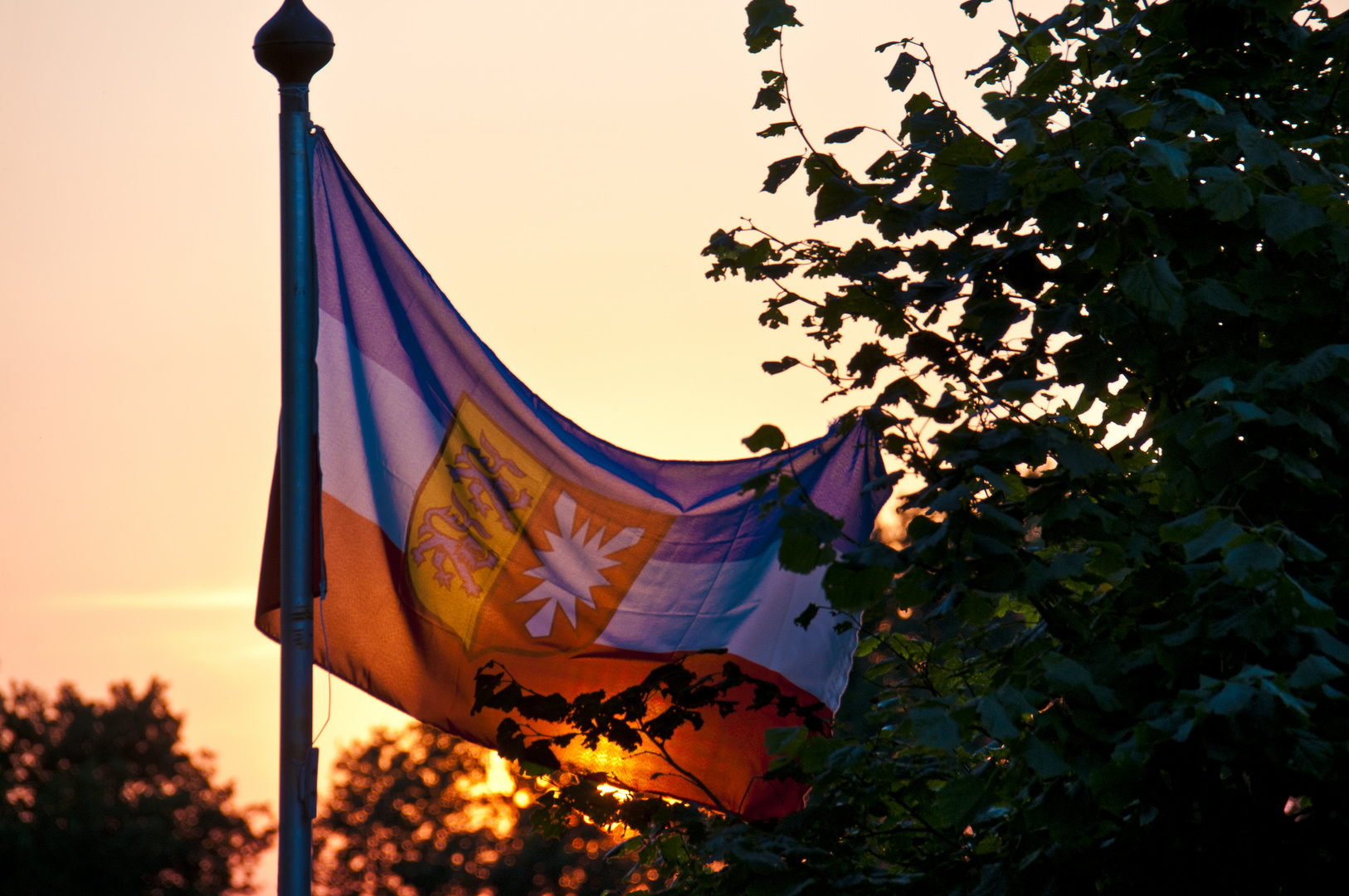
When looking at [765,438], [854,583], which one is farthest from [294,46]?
[854,583]

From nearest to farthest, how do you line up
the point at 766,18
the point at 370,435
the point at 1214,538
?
the point at 1214,538 → the point at 766,18 → the point at 370,435

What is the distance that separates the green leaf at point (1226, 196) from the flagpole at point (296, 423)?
3.20 metres

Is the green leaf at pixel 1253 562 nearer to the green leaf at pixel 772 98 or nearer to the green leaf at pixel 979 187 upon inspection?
the green leaf at pixel 979 187

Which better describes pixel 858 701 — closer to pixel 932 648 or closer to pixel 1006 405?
pixel 932 648

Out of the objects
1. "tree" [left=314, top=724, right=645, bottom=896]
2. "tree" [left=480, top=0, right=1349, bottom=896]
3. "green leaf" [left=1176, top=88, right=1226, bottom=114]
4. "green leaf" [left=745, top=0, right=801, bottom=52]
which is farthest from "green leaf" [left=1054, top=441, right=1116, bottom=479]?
"tree" [left=314, top=724, right=645, bottom=896]

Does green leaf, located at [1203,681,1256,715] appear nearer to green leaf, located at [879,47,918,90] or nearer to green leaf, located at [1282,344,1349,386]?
green leaf, located at [1282,344,1349,386]

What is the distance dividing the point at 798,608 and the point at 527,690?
118cm

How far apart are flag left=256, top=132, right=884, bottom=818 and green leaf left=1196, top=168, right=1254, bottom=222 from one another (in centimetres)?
184

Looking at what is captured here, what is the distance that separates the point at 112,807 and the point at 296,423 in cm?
4745

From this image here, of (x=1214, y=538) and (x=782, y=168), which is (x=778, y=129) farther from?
(x=1214, y=538)

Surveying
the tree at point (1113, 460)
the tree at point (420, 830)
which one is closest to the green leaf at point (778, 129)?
the tree at point (1113, 460)

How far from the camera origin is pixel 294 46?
531 centimetres

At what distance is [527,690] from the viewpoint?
18.6ft

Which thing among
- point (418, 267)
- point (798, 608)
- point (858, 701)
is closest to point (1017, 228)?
point (798, 608)
